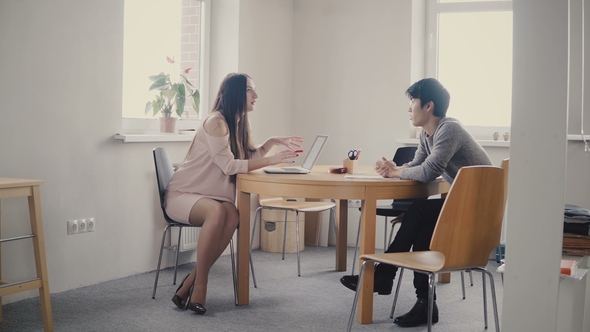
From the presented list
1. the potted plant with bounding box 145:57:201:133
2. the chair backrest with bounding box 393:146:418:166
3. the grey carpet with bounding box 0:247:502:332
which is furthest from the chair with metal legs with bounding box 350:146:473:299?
the potted plant with bounding box 145:57:201:133

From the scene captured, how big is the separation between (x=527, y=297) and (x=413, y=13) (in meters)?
3.65

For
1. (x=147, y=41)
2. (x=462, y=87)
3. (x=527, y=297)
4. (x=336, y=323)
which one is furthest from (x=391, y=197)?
(x=462, y=87)

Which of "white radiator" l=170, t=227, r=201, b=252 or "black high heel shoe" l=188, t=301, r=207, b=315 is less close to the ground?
"white radiator" l=170, t=227, r=201, b=252

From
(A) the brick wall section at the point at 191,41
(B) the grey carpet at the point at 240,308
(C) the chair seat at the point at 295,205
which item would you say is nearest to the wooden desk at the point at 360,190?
(B) the grey carpet at the point at 240,308

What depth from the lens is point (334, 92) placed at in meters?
5.47

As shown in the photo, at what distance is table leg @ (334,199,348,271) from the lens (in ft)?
14.0

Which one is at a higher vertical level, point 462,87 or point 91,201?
point 462,87

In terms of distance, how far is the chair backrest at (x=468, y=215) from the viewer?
247 centimetres

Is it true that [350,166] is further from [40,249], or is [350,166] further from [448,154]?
[40,249]

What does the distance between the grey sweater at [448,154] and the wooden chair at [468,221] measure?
58 centimetres

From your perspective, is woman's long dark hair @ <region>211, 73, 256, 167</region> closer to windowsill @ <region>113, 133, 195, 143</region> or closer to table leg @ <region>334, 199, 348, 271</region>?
windowsill @ <region>113, 133, 195, 143</region>

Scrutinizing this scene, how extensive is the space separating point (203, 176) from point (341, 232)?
3.88 feet

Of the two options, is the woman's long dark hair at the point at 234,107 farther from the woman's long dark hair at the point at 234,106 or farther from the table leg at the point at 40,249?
the table leg at the point at 40,249

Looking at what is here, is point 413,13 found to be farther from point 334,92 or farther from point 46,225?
point 46,225
